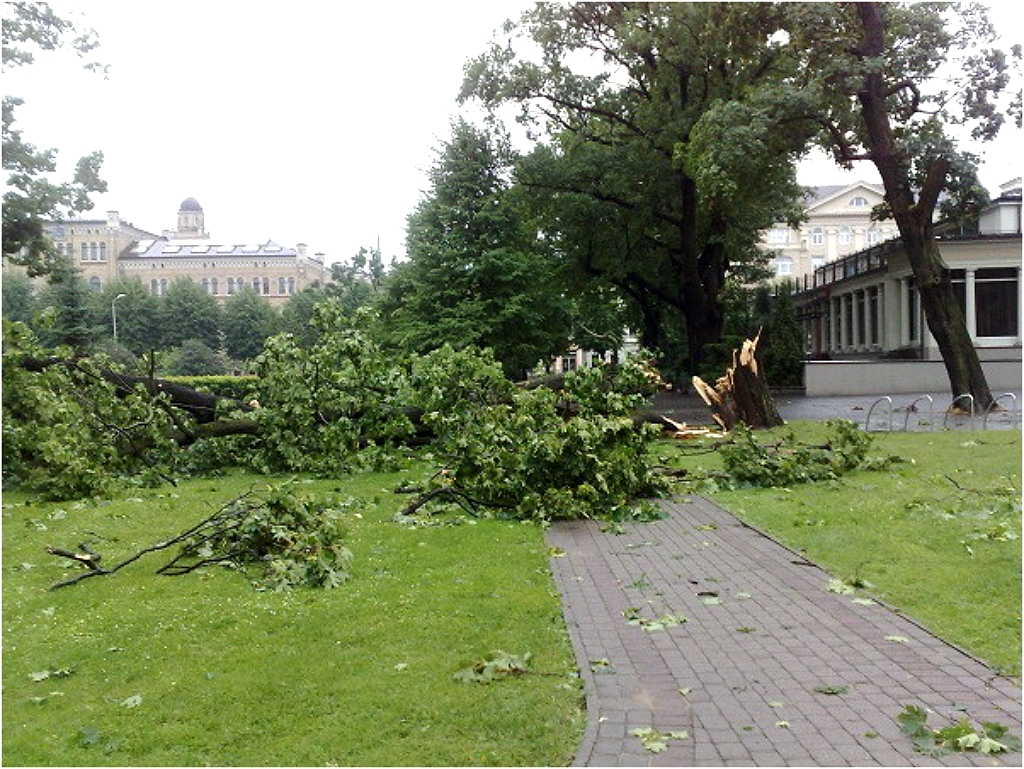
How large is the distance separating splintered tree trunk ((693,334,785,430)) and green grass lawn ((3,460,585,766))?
10.3m

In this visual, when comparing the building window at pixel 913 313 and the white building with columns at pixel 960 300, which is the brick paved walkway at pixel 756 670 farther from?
the building window at pixel 913 313

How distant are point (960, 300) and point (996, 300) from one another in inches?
53.5

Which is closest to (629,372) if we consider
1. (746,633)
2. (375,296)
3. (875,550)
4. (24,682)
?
(875,550)

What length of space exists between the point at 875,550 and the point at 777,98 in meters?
14.8

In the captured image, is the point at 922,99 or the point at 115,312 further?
the point at 922,99

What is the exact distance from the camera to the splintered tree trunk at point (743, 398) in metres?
18.0

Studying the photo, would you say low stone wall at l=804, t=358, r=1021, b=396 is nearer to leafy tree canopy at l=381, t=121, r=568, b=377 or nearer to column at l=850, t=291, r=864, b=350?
leafy tree canopy at l=381, t=121, r=568, b=377

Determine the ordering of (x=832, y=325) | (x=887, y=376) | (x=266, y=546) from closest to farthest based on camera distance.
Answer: (x=266, y=546) → (x=887, y=376) → (x=832, y=325)

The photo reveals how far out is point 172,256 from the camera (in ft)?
39.2

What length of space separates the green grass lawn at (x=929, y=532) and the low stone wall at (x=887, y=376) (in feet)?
63.0

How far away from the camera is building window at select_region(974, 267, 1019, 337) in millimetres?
35969

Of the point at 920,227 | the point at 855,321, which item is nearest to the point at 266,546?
the point at 920,227

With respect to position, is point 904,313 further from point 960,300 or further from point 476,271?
point 476,271

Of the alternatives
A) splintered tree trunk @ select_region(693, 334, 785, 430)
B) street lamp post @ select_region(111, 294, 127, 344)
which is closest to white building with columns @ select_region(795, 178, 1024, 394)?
splintered tree trunk @ select_region(693, 334, 785, 430)
